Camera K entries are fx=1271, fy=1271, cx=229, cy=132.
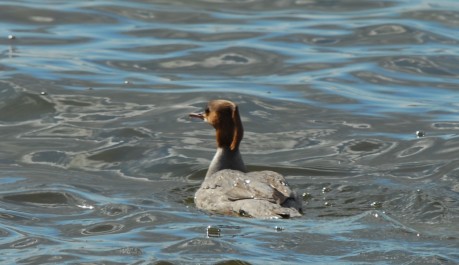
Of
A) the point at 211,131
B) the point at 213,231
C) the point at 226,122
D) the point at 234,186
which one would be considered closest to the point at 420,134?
the point at 211,131

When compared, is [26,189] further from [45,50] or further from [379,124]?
[45,50]

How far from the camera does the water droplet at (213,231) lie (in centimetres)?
1055

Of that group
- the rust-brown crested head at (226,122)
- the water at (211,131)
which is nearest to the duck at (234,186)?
the rust-brown crested head at (226,122)

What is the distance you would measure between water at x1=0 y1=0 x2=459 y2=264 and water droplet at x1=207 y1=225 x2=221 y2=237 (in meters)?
0.03

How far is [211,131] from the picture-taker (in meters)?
15.9

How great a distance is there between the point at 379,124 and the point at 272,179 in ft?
13.5

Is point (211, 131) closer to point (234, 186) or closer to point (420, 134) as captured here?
point (420, 134)

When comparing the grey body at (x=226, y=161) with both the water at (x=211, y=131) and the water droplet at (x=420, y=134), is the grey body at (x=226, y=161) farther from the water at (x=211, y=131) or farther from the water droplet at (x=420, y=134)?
the water droplet at (x=420, y=134)

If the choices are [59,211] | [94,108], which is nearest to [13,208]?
[59,211]

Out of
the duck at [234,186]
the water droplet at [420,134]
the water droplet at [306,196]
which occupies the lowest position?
the water droplet at [420,134]

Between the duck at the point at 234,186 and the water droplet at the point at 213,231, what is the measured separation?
2.22ft

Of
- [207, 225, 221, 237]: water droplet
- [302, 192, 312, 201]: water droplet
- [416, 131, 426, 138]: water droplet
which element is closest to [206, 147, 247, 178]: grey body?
[302, 192, 312, 201]: water droplet

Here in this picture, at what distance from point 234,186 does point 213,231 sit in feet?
5.46

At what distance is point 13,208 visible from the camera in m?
12.0
